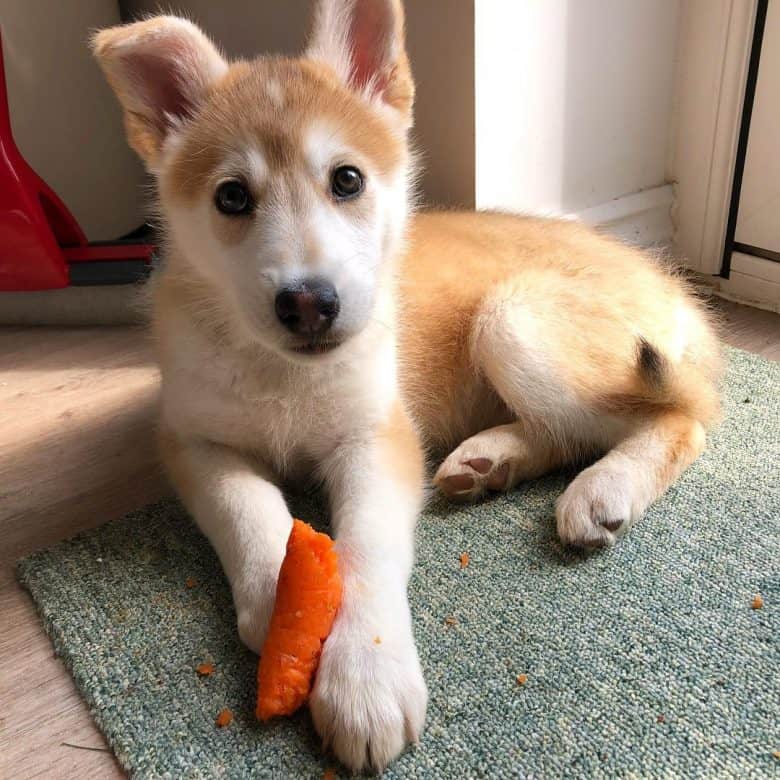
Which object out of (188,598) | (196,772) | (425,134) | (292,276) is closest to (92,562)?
(188,598)

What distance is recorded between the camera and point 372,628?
1.15 meters

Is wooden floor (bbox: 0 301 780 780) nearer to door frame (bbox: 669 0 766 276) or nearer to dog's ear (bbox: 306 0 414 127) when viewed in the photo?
door frame (bbox: 669 0 766 276)

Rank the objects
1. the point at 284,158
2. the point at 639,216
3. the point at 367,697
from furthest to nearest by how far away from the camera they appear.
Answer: the point at 639,216 → the point at 284,158 → the point at 367,697

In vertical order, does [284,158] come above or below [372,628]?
above

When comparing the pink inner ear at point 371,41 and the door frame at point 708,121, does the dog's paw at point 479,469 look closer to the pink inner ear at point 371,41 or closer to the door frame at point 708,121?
the pink inner ear at point 371,41

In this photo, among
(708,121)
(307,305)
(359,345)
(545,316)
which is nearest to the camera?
(307,305)

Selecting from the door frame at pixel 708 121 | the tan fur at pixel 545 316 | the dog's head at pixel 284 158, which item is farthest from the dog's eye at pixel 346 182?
the door frame at pixel 708 121

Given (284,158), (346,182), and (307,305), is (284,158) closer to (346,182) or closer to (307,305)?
(346,182)

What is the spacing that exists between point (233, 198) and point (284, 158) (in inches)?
4.5

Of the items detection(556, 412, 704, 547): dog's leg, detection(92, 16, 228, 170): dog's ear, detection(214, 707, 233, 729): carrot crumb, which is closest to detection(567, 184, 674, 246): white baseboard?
detection(556, 412, 704, 547): dog's leg

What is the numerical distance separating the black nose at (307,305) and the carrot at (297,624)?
33 cm

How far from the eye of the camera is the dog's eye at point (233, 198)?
1.36 metres

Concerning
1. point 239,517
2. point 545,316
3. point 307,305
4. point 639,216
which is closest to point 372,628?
point 239,517

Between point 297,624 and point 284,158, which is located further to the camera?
point 284,158
